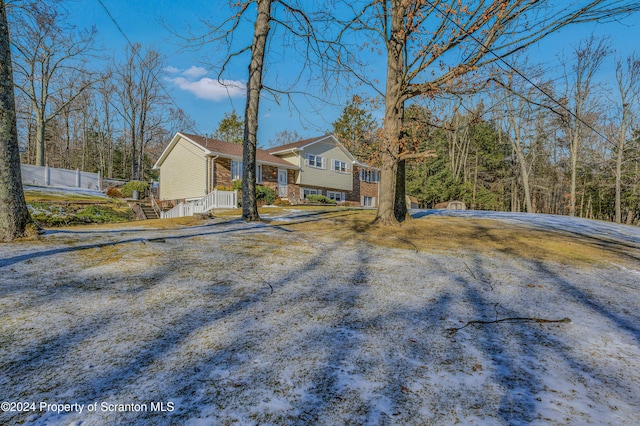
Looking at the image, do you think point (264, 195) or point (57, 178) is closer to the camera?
point (264, 195)

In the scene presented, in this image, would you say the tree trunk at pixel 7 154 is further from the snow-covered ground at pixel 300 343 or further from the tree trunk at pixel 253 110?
the tree trunk at pixel 253 110

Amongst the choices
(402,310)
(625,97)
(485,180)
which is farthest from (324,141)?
(402,310)

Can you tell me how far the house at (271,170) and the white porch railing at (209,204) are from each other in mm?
4213

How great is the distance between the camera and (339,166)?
28.7 m

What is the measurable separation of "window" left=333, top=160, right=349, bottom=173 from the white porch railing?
13964 millimetres

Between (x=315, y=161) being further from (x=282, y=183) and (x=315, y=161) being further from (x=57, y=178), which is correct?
(x=57, y=178)

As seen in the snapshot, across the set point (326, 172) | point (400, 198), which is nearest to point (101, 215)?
point (400, 198)

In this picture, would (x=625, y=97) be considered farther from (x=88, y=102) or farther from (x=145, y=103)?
(x=88, y=102)

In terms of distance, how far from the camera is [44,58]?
2272 cm

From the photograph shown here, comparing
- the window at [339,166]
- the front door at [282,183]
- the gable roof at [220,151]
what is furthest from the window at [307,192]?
the window at [339,166]

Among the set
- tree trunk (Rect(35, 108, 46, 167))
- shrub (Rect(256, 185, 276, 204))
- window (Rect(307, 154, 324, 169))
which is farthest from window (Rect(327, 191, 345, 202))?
tree trunk (Rect(35, 108, 46, 167))

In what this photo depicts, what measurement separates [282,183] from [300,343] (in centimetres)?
2257

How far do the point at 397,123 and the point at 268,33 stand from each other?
4.63 meters

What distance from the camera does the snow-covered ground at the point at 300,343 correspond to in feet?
5.82
